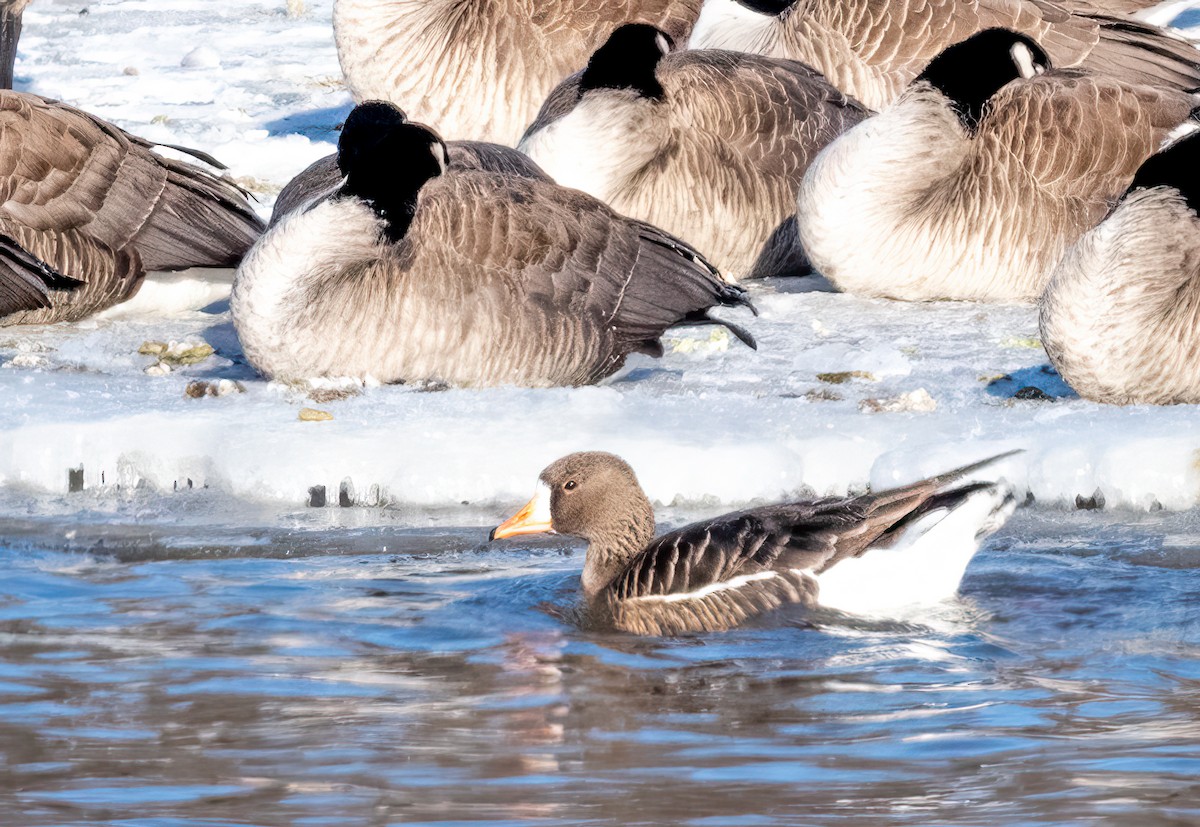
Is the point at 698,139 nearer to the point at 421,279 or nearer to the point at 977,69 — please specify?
the point at 977,69

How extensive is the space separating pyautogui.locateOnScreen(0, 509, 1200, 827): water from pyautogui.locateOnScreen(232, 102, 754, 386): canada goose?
130 cm

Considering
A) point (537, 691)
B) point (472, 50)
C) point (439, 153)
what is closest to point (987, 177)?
point (439, 153)

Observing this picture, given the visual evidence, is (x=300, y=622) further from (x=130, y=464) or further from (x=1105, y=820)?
(x=1105, y=820)

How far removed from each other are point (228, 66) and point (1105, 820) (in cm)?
1429

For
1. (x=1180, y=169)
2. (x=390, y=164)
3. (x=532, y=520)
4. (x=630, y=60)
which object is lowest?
(x=532, y=520)

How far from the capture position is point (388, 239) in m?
8.29

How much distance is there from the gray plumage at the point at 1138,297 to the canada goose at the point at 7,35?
8097 millimetres

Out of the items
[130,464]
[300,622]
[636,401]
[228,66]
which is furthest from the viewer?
[228,66]

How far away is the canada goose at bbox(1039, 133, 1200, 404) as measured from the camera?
7.94m

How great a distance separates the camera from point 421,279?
835 centimetres

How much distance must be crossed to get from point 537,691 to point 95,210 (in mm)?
5429

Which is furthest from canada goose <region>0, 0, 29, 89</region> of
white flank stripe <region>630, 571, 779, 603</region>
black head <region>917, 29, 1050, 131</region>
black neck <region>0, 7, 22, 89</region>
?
white flank stripe <region>630, 571, 779, 603</region>

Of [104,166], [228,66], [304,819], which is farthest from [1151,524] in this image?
[228,66]

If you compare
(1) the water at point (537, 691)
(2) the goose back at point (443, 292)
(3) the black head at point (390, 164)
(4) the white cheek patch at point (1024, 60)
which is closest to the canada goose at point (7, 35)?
(2) the goose back at point (443, 292)
